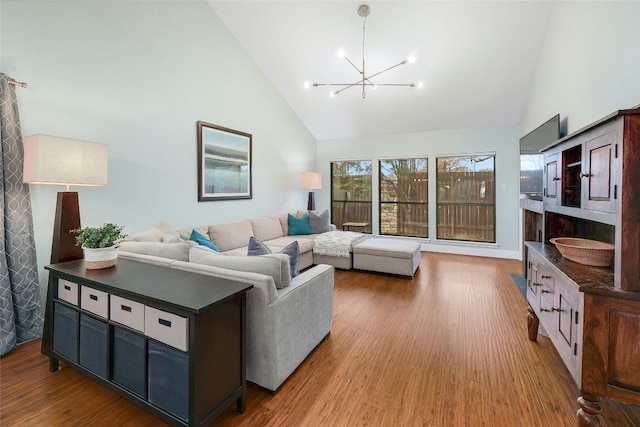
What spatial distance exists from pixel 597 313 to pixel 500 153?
4806 mm

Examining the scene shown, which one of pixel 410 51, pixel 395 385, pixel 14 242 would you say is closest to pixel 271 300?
pixel 395 385

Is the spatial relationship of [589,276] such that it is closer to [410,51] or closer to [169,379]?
[169,379]

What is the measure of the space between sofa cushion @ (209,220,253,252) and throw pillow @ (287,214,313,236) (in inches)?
36.6

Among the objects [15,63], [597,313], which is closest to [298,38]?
[15,63]

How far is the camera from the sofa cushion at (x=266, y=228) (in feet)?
15.0

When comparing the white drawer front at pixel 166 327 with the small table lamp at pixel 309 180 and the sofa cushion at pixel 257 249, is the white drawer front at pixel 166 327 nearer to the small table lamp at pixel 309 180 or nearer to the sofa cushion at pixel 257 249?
the sofa cushion at pixel 257 249

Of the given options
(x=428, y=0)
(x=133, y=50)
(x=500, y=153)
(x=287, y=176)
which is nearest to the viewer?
(x=133, y=50)

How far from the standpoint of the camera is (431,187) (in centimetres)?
590

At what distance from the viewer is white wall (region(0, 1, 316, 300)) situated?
2428 mm

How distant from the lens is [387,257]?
417 cm

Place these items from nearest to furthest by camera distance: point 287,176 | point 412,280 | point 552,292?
point 552,292 < point 412,280 < point 287,176

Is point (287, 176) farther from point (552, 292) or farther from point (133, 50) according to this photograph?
point (552, 292)

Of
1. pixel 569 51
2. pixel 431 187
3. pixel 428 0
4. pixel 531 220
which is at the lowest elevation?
pixel 531 220

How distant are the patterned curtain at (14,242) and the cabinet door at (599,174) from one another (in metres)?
3.82
